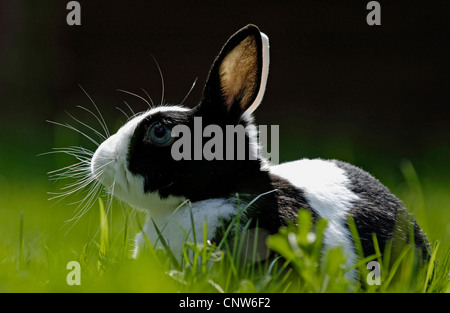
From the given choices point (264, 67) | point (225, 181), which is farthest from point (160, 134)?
point (264, 67)

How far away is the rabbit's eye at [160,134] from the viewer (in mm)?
2389

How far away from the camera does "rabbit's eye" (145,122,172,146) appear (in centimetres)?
239

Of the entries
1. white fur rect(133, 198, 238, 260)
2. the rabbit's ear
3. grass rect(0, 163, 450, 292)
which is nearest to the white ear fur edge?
the rabbit's ear

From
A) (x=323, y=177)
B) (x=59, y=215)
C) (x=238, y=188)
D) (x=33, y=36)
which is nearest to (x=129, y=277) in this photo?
(x=238, y=188)

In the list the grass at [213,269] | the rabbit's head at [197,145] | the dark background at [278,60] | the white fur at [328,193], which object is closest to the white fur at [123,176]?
the rabbit's head at [197,145]

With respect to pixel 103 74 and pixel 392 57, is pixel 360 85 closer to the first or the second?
pixel 392 57

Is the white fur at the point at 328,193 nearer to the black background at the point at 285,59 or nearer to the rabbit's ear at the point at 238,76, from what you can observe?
the rabbit's ear at the point at 238,76

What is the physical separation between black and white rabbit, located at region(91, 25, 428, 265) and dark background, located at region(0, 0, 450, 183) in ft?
13.3

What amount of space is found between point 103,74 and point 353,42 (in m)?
2.72

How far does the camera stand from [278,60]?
6.91 m

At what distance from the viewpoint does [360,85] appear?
22.4ft

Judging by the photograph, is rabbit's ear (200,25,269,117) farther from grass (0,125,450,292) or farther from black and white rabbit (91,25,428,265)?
grass (0,125,450,292)

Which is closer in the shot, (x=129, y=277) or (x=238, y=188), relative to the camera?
(x=129, y=277)

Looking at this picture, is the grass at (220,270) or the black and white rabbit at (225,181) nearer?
the grass at (220,270)
